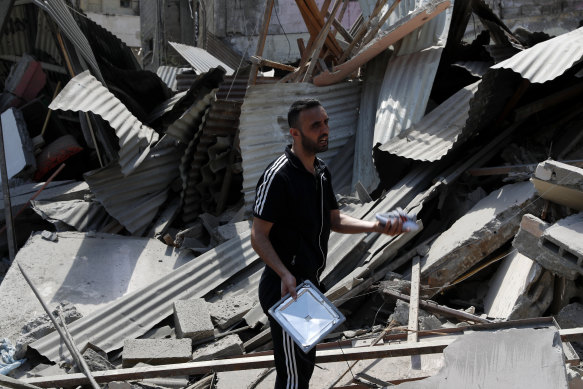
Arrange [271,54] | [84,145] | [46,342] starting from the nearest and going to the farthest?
[46,342]
[84,145]
[271,54]

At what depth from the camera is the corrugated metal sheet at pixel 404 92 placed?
240 inches

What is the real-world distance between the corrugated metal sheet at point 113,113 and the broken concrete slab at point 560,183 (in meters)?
4.05

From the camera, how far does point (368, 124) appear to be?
21.7ft

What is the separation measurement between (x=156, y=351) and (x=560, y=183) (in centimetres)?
306

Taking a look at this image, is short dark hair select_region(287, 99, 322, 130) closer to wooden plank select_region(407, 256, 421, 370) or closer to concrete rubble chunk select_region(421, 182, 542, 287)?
wooden plank select_region(407, 256, 421, 370)

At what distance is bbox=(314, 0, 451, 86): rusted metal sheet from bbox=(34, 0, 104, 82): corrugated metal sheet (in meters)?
2.81

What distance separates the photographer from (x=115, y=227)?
21.4ft

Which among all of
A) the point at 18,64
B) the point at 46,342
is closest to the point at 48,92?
the point at 18,64

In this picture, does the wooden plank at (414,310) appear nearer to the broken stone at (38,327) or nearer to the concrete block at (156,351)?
the concrete block at (156,351)

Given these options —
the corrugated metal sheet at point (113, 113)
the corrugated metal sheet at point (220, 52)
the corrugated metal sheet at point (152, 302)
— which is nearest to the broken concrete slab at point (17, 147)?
the corrugated metal sheet at point (113, 113)

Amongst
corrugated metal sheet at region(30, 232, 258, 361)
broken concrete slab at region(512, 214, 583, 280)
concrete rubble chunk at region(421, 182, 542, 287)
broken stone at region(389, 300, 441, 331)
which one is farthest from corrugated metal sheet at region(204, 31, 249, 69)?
broken concrete slab at region(512, 214, 583, 280)

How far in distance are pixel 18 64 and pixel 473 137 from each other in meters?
6.87

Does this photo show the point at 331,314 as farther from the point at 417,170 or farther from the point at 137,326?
the point at 417,170

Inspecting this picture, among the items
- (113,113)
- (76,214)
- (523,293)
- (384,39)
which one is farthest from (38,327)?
(384,39)
